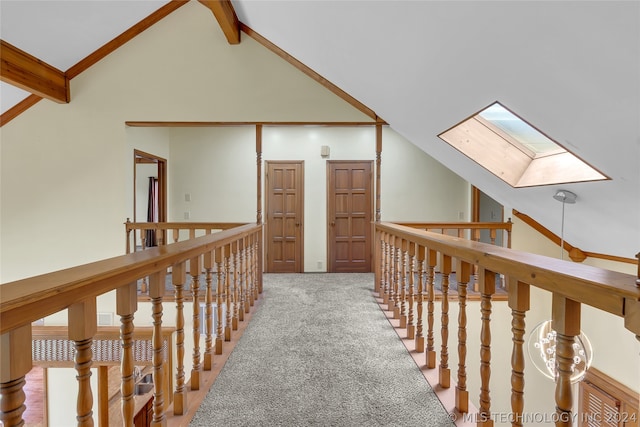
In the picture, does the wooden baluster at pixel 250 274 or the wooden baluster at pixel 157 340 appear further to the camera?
the wooden baluster at pixel 250 274

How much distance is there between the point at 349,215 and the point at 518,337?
5.04 metres

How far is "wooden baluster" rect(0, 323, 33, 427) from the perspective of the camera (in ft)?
2.26

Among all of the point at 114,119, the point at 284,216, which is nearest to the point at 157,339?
the point at 114,119

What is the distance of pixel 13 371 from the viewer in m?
0.70

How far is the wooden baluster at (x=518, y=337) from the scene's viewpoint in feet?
3.46

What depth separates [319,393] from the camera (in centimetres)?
183

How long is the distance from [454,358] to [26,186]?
5.87 metres

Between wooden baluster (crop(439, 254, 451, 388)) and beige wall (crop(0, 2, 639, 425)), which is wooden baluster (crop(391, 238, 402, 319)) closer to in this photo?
wooden baluster (crop(439, 254, 451, 388))

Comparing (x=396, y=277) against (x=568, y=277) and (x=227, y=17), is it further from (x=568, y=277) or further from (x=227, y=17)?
(x=227, y=17)

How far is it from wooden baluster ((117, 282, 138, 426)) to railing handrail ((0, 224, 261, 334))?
52 millimetres

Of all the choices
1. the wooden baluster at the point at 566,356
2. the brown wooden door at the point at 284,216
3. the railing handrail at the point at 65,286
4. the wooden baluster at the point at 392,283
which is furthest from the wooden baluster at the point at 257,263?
the wooden baluster at the point at 566,356

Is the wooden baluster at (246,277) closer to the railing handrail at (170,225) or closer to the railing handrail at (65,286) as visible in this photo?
the railing handrail at (170,225)

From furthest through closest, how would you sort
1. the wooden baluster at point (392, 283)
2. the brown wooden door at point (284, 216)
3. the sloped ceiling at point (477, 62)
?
the brown wooden door at point (284, 216) → the wooden baluster at point (392, 283) → the sloped ceiling at point (477, 62)

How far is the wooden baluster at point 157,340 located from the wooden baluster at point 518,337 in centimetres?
116
